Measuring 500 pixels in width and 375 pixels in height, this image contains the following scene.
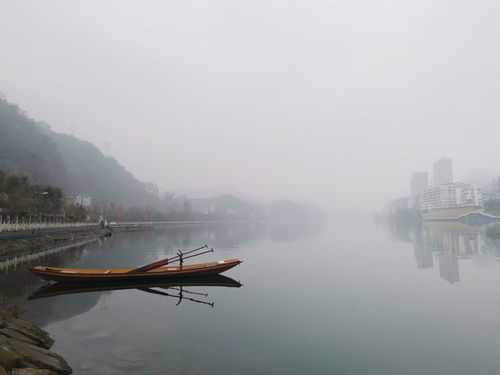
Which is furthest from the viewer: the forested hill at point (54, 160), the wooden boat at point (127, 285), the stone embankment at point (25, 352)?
the forested hill at point (54, 160)

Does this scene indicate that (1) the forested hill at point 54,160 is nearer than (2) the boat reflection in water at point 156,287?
No

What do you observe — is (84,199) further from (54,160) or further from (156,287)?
(156,287)

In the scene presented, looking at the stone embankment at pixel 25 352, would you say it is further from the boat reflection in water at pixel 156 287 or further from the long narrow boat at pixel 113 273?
the long narrow boat at pixel 113 273

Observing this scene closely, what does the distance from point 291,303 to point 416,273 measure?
13864mm

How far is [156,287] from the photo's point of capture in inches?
856

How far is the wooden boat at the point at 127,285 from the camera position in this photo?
19.8 meters

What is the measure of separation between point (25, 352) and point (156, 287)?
516 inches

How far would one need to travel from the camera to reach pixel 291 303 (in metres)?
18.3

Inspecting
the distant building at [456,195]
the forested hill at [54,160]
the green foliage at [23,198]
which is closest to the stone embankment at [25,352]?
the green foliage at [23,198]

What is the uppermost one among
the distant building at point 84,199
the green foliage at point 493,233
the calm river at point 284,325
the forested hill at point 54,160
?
the forested hill at point 54,160

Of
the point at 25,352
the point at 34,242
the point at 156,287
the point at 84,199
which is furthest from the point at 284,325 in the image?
the point at 84,199

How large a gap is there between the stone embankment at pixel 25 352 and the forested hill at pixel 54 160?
10010 cm

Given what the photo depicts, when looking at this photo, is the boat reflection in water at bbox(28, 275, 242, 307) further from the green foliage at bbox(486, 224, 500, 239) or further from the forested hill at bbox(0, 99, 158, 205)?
the forested hill at bbox(0, 99, 158, 205)

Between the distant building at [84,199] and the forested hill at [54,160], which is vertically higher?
the forested hill at [54,160]
